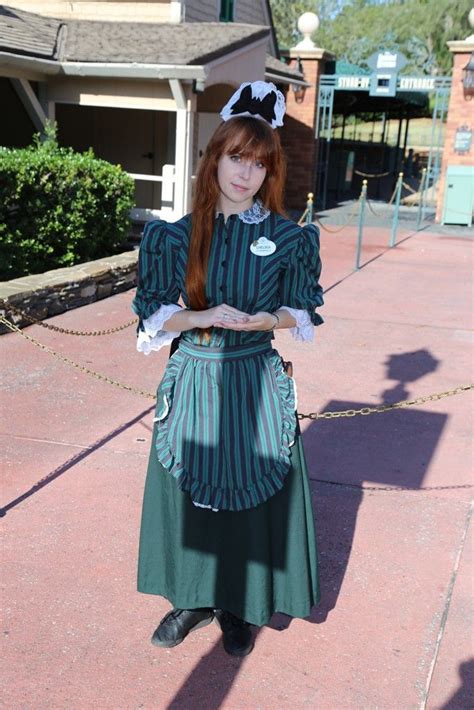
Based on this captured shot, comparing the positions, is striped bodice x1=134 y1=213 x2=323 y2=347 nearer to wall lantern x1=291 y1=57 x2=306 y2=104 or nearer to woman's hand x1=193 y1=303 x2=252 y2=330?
woman's hand x1=193 y1=303 x2=252 y2=330

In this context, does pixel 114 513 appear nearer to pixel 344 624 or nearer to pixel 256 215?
pixel 344 624

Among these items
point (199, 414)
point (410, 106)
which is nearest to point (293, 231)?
point (199, 414)

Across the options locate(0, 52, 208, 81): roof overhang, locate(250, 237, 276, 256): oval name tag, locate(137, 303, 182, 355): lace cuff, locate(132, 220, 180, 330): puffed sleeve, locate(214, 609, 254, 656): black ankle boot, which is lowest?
locate(214, 609, 254, 656): black ankle boot

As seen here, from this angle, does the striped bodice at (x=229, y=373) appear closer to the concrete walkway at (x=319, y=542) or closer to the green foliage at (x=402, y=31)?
the concrete walkway at (x=319, y=542)

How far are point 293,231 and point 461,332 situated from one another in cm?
605

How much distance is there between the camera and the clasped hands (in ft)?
8.66

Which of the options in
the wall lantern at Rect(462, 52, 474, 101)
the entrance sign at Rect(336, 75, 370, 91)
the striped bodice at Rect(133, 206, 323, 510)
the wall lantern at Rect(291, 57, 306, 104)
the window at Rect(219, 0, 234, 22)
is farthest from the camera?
the wall lantern at Rect(291, 57, 306, 104)

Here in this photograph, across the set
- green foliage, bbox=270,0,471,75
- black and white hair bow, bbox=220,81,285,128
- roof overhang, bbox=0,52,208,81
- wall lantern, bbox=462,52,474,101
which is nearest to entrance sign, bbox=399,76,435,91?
wall lantern, bbox=462,52,474,101

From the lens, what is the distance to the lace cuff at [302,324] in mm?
2830

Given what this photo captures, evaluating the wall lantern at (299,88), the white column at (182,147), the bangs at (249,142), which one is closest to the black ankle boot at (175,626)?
the bangs at (249,142)

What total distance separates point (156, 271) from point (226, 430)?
59 centimetres

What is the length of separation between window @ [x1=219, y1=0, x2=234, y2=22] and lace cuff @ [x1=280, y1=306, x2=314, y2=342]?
14.7 meters

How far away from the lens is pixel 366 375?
22.1ft

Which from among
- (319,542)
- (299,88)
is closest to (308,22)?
(299,88)
